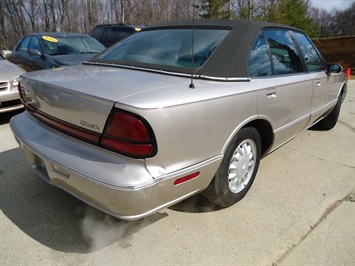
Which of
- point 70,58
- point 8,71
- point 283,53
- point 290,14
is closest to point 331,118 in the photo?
point 283,53

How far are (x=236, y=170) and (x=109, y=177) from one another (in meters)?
1.13

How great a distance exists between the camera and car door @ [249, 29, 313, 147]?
2.37 metres

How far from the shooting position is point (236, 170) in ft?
7.51

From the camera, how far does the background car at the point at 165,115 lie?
158 centimetres

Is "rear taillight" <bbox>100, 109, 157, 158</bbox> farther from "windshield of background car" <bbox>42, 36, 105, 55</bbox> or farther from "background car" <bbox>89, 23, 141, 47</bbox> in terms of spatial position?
"background car" <bbox>89, 23, 141, 47</bbox>

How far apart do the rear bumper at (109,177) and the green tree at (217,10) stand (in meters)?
24.8

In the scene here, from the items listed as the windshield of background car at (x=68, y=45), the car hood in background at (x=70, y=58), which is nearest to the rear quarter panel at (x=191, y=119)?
the car hood in background at (x=70, y=58)

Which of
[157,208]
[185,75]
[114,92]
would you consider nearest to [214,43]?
[185,75]

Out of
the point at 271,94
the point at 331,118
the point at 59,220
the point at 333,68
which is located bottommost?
the point at 59,220

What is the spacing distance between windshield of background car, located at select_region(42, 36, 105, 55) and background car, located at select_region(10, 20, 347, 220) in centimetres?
342

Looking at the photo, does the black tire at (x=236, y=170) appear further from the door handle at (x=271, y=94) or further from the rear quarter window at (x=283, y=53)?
the rear quarter window at (x=283, y=53)

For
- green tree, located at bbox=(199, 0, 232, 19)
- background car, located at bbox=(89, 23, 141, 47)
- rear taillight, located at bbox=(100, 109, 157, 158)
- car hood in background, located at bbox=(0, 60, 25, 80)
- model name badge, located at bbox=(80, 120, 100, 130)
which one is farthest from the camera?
green tree, located at bbox=(199, 0, 232, 19)

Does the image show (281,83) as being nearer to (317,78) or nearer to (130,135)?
(317,78)

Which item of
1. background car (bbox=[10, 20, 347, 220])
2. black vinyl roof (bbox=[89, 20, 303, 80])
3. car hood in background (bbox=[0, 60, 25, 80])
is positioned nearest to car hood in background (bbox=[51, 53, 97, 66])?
car hood in background (bbox=[0, 60, 25, 80])
